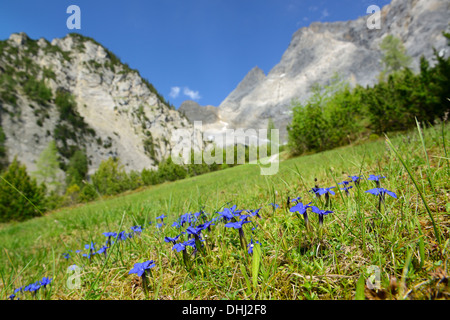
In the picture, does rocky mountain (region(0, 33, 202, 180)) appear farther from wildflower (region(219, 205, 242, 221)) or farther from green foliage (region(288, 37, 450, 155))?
wildflower (region(219, 205, 242, 221))

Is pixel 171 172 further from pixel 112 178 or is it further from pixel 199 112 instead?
pixel 199 112

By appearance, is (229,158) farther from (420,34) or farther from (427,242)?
(420,34)

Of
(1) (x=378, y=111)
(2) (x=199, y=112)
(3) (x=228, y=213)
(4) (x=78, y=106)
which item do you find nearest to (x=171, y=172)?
(1) (x=378, y=111)

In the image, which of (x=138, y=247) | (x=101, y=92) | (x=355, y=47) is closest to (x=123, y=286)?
(x=138, y=247)

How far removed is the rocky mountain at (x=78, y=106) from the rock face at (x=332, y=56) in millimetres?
48605

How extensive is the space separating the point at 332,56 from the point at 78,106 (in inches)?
4633

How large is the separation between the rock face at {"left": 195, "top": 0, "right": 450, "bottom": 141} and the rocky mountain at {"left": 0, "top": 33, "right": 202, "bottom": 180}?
159 ft

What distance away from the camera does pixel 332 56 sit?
98.6m

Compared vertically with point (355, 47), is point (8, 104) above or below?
below

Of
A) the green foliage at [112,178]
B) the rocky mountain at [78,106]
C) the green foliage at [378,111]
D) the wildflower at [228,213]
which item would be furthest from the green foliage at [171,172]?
the wildflower at [228,213]

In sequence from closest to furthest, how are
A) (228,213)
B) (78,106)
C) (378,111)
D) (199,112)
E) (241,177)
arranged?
(228,213), (241,177), (378,111), (78,106), (199,112)

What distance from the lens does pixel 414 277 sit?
0.73 m

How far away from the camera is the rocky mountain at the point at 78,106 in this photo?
46438 millimetres

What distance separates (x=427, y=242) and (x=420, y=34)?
325 ft
